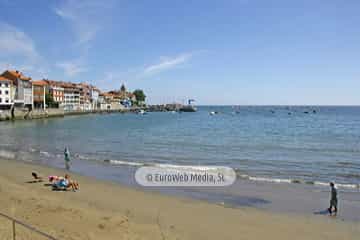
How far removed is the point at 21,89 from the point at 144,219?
105565 millimetres

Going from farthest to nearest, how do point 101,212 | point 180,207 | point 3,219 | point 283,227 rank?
point 180,207, point 101,212, point 283,227, point 3,219

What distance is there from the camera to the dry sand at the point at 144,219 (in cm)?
1036

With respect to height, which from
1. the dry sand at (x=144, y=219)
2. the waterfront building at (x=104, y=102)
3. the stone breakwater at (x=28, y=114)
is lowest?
the dry sand at (x=144, y=219)

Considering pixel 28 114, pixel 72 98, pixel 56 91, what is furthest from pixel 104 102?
pixel 28 114

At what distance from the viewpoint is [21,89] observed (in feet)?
339

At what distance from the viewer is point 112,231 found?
10336mm

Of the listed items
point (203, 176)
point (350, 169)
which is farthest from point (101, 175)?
Answer: point (350, 169)

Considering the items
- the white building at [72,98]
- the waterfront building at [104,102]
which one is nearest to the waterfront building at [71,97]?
the white building at [72,98]

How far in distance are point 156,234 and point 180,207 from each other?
3.33 meters

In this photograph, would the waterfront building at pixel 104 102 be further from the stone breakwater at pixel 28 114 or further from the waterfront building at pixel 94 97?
the stone breakwater at pixel 28 114

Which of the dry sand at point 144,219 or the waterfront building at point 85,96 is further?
the waterfront building at point 85,96

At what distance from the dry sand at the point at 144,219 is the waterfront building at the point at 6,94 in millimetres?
89249

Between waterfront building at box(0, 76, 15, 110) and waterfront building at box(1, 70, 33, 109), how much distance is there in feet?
12.6

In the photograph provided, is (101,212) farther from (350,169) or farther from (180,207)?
(350,169)
